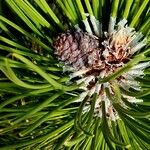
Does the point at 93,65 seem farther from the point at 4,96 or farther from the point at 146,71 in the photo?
the point at 4,96

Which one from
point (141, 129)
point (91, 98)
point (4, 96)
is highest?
point (4, 96)

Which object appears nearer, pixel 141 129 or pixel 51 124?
pixel 141 129

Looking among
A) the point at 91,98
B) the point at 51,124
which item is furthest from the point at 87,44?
the point at 51,124

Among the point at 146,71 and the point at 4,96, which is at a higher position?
the point at 4,96

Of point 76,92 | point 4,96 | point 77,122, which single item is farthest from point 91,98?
point 4,96

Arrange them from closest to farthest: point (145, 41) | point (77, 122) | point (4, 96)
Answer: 1. point (77, 122)
2. point (145, 41)
3. point (4, 96)

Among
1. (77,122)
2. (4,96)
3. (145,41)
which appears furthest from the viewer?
(4,96)

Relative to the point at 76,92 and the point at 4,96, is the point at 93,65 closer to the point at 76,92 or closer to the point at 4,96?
the point at 76,92
